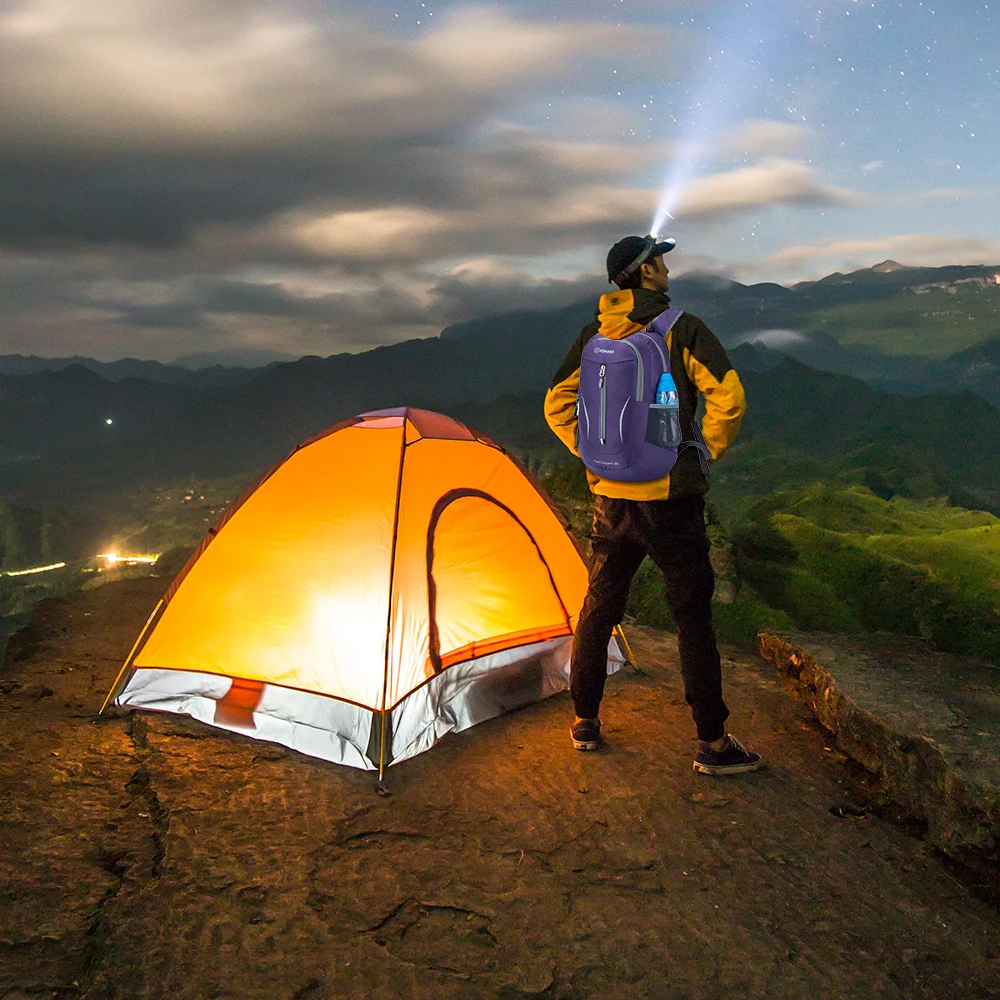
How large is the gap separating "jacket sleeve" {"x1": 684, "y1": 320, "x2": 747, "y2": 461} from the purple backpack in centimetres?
13

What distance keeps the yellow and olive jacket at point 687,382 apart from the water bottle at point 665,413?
0.06m

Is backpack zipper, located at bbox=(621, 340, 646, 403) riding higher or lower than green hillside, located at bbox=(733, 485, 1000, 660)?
higher

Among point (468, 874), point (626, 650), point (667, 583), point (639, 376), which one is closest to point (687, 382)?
point (639, 376)

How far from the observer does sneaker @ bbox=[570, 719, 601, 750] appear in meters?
5.08

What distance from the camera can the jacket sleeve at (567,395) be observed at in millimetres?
4748

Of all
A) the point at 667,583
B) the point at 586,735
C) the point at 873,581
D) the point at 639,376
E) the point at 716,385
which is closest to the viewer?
the point at 716,385

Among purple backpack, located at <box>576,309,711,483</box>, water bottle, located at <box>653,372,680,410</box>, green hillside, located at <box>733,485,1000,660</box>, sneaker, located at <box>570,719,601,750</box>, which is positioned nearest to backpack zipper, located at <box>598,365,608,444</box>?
purple backpack, located at <box>576,309,711,483</box>

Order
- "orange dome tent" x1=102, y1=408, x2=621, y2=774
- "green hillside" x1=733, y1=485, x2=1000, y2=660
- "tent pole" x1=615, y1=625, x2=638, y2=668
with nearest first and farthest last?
"orange dome tent" x1=102, y1=408, x2=621, y2=774 → "tent pole" x1=615, y1=625, x2=638, y2=668 → "green hillside" x1=733, y1=485, x2=1000, y2=660

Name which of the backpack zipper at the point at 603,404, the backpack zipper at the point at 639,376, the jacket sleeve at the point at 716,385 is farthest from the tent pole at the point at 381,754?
the jacket sleeve at the point at 716,385

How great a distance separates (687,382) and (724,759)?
247 cm

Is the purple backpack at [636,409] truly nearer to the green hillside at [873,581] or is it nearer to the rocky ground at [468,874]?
the rocky ground at [468,874]

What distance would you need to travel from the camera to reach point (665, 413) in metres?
4.26

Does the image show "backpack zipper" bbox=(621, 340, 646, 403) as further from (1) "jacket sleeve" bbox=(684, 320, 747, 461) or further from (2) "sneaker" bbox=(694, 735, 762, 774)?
(2) "sneaker" bbox=(694, 735, 762, 774)

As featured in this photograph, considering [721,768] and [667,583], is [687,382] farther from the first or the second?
[721,768]
